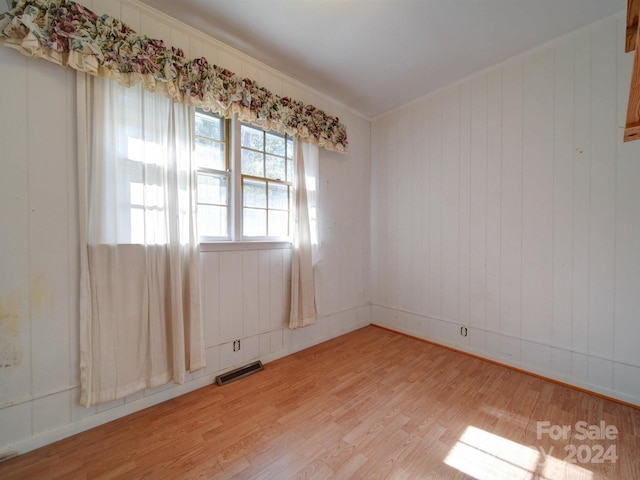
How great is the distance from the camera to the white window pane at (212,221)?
2180mm

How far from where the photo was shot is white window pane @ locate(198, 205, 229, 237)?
2180 mm

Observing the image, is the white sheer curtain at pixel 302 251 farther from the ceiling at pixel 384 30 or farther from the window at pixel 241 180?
the ceiling at pixel 384 30

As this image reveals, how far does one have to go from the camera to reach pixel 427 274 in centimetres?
307

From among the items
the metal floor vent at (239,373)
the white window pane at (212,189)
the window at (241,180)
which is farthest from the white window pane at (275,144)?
the metal floor vent at (239,373)

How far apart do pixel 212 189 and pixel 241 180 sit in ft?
0.92

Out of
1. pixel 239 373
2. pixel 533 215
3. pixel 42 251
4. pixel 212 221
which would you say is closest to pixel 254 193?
pixel 212 221

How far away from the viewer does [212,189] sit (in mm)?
2244

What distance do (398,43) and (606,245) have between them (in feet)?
7.78

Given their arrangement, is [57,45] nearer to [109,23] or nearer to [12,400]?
[109,23]

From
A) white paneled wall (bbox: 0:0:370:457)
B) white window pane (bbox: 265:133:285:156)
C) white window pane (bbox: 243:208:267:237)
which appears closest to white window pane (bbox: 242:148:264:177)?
Result: white window pane (bbox: 265:133:285:156)

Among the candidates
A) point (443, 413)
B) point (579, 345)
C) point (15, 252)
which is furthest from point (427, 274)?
point (15, 252)

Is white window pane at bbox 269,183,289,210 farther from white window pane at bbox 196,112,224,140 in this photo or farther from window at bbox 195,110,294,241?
white window pane at bbox 196,112,224,140

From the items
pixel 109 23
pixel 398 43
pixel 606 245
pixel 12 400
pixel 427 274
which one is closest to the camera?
pixel 12 400

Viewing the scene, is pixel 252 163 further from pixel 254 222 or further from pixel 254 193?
pixel 254 222
